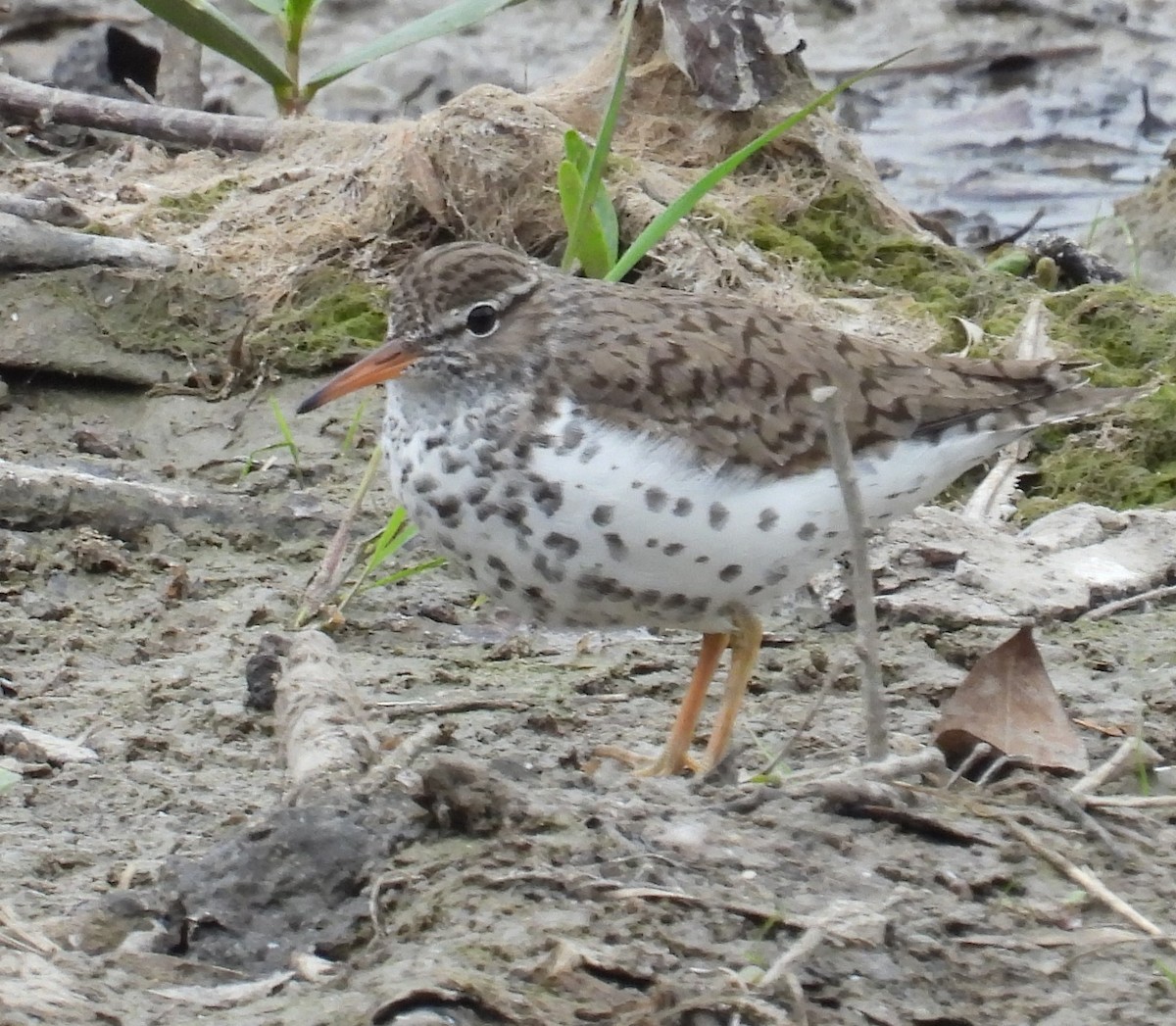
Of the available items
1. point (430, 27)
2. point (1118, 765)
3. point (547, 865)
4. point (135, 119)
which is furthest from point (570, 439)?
point (135, 119)

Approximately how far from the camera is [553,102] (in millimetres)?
8617

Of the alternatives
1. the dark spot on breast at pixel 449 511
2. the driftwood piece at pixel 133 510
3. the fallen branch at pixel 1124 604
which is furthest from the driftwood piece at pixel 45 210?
the fallen branch at pixel 1124 604

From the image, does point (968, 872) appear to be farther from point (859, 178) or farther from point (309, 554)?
point (859, 178)

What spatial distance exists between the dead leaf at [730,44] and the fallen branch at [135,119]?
6.25 ft

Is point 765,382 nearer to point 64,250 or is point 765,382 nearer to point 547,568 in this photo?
point 547,568

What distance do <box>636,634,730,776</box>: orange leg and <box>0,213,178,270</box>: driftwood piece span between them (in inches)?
134

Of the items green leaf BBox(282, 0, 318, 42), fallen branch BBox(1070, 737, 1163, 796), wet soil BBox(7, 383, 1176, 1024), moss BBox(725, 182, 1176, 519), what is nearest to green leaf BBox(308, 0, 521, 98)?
green leaf BBox(282, 0, 318, 42)

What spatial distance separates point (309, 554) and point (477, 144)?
2239 millimetres

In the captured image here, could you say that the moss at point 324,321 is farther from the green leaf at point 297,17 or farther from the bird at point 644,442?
the bird at point 644,442

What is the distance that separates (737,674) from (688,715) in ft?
0.58

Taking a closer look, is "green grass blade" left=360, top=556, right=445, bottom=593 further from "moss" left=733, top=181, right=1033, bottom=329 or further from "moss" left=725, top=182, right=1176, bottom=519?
"moss" left=733, top=181, right=1033, bottom=329

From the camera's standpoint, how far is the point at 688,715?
5.00m

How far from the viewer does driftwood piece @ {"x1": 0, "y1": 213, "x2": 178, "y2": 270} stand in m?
7.39

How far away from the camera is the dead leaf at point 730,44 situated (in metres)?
8.30
